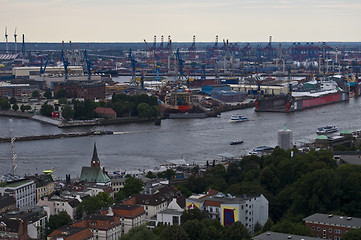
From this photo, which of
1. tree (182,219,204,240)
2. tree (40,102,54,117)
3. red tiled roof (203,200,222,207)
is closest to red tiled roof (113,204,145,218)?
red tiled roof (203,200,222,207)

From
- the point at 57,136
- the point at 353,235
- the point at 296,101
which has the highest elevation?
the point at 353,235

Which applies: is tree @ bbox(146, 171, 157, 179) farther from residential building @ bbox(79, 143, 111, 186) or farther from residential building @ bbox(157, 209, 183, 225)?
residential building @ bbox(157, 209, 183, 225)

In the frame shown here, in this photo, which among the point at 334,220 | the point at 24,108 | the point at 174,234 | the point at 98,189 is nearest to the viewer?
the point at 174,234

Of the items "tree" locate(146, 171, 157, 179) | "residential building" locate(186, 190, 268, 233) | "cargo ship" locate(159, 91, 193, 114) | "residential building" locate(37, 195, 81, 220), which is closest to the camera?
"residential building" locate(186, 190, 268, 233)

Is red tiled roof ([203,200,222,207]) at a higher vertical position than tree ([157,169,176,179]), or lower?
higher

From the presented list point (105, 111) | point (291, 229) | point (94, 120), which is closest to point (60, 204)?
point (291, 229)

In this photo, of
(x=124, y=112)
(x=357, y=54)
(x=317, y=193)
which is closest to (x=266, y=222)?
(x=317, y=193)

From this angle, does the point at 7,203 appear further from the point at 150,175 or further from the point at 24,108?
the point at 24,108
